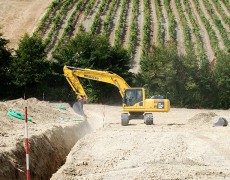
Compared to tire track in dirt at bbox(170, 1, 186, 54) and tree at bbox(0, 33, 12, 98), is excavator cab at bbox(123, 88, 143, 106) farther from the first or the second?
tire track in dirt at bbox(170, 1, 186, 54)

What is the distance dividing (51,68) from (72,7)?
1096 inches

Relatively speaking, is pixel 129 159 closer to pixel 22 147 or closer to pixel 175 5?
pixel 22 147

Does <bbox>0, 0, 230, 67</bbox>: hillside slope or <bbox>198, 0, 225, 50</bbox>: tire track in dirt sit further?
<bbox>198, 0, 225, 50</bbox>: tire track in dirt

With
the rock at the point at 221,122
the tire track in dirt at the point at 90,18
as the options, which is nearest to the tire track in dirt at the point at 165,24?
the tire track in dirt at the point at 90,18

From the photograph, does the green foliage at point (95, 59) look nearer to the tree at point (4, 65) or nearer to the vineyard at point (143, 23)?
the tree at point (4, 65)

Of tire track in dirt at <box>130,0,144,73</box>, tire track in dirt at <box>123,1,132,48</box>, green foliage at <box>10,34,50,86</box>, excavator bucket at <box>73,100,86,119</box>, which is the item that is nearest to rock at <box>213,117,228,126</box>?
excavator bucket at <box>73,100,86,119</box>

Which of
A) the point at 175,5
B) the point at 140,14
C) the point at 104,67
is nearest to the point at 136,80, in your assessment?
the point at 104,67

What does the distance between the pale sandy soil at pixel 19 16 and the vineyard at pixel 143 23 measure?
1.40 meters

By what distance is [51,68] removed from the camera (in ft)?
150

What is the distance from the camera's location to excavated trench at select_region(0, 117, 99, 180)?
1112 centimetres

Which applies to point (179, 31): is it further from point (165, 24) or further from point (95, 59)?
point (95, 59)

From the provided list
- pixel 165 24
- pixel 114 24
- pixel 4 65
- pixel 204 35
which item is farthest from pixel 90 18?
pixel 4 65

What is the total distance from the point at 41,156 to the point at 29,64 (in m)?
31.1

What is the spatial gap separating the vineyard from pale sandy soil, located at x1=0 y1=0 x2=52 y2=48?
1.40 metres
